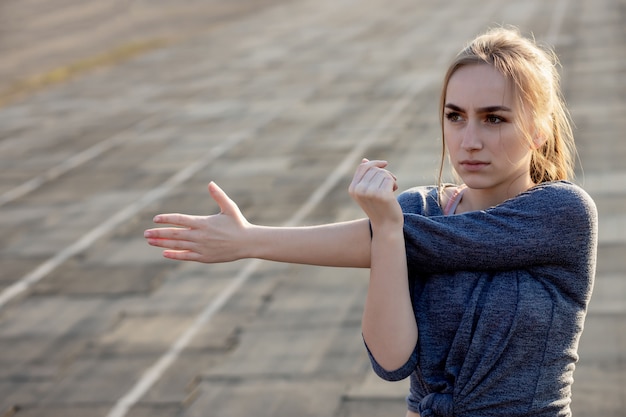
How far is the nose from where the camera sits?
2.37 meters

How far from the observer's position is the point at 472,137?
237cm

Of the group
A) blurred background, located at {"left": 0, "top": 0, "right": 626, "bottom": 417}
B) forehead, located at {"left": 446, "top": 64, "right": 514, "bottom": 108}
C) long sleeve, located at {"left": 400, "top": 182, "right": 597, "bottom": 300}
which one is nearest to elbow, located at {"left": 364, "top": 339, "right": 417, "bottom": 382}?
long sleeve, located at {"left": 400, "top": 182, "right": 597, "bottom": 300}

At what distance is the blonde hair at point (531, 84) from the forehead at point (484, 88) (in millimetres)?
14

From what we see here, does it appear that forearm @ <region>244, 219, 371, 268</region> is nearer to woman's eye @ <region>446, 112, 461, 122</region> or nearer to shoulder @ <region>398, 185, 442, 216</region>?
shoulder @ <region>398, 185, 442, 216</region>

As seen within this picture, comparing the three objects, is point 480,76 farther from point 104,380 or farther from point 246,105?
point 246,105

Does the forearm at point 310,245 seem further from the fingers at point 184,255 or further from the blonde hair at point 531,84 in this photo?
the blonde hair at point 531,84

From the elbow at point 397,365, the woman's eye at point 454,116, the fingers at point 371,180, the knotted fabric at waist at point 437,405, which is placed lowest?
the knotted fabric at waist at point 437,405

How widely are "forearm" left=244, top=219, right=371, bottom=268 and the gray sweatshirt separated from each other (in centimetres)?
13

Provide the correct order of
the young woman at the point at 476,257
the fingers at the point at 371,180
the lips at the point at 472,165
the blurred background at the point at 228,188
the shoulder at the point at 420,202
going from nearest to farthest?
the fingers at the point at 371,180 < the young woman at the point at 476,257 < the lips at the point at 472,165 < the shoulder at the point at 420,202 < the blurred background at the point at 228,188

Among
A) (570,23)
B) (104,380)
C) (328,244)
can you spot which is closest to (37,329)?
(104,380)

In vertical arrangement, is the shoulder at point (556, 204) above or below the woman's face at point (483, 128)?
below

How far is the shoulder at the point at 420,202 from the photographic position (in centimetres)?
253

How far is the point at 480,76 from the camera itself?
236 cm

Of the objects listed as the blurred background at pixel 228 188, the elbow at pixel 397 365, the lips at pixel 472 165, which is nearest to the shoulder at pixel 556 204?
the lips at pixel 472 165
